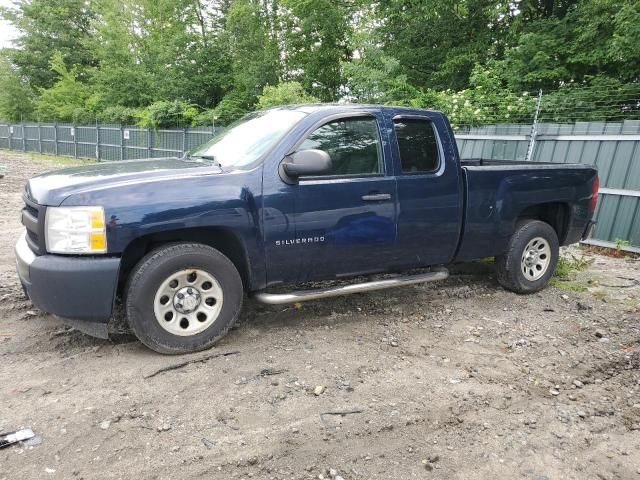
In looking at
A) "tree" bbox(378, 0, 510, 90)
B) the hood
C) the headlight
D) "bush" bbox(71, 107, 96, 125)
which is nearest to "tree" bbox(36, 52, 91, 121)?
"bush" bbox(71, 107, 96, 125)

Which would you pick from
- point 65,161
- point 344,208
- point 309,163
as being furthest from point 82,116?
point 309,163

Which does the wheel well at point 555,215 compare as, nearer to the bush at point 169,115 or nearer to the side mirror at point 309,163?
the side mirror at point 309,163

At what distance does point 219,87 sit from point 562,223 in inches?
971

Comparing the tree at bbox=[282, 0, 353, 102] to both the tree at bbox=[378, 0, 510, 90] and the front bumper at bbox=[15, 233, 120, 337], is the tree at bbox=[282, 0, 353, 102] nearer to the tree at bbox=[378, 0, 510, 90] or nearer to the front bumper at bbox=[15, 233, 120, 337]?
the tree at bbox=[378, 0, 510, 90]

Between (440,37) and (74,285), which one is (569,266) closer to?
(74,285)

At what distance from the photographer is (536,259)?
536 cm

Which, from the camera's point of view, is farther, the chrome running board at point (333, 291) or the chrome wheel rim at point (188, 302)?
the chrome running board at point (333, 291)

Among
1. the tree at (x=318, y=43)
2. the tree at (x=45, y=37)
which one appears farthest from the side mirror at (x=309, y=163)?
the tree at (x=45, y=37)

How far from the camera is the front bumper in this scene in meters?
3.23

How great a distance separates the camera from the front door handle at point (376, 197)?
13.4ft

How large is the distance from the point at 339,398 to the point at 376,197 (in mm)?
1730

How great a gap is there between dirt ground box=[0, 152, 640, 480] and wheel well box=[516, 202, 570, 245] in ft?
3.67

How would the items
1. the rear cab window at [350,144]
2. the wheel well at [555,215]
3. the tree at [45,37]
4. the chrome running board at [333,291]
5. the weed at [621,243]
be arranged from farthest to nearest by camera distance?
the tree at [45,37] < the weed at [621,243] < the wheel well at [555,215] < the rear cab window at [350,144] < the chrome running board at [333,291]

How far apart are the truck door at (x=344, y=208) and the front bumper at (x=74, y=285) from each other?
1.18 meters
